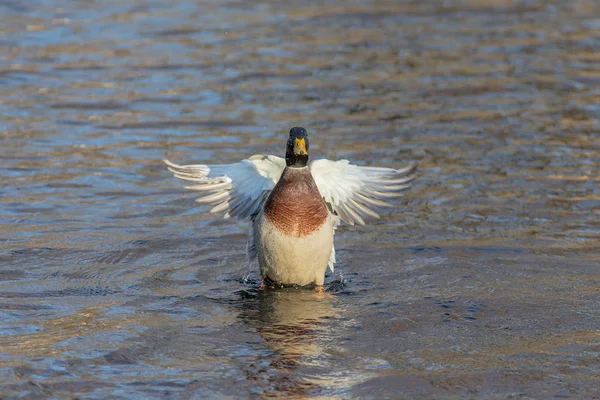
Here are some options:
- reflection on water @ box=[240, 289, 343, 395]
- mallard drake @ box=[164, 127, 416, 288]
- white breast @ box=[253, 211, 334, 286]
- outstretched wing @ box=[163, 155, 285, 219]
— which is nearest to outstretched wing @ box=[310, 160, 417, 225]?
mallard drake @ box=[164, 127, 416, 288]

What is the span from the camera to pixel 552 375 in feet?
18.4

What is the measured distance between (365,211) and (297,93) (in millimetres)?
4904

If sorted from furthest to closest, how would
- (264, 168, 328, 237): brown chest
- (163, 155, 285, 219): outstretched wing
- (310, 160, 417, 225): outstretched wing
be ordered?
1. (310, 160, 417, 225): outstretched wing
2. (163, 155, 285, 219): outstretched wing
3. (264, 168, 328, 237): brown chest

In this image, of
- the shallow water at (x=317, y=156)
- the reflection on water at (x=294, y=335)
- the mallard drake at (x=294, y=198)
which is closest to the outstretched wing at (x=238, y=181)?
the mallard drake at (x=294, y=198)

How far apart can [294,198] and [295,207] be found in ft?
0.20

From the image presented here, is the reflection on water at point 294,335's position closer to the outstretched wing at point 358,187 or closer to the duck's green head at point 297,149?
the outstretched wing at point 358,187

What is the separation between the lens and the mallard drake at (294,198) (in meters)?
6.95

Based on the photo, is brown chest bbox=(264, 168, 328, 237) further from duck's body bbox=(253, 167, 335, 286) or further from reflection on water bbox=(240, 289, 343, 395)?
reflection on water bbox=(240, 289, 343, 395)

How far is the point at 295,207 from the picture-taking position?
691 cm

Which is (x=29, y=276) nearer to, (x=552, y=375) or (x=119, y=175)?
(x=119, y=175)

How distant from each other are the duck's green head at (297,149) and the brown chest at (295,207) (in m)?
→ 0.05

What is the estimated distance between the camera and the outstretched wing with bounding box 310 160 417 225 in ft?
24.9

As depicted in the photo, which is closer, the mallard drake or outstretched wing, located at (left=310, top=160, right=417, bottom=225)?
the mallard drake

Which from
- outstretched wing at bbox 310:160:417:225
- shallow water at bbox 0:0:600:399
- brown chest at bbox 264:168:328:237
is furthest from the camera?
outstretched wing at bbox 310:160:417:225
